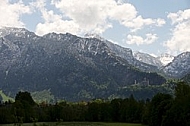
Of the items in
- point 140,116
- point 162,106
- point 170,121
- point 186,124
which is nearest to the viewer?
point 186,124

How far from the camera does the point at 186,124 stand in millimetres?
104375

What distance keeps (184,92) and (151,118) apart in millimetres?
17294

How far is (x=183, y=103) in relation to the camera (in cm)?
10681

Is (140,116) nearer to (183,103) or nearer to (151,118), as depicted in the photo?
(151,118)

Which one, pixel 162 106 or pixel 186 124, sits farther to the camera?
pixel 162 106

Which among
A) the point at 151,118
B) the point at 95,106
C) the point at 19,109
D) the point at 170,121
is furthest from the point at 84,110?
the point at 170,121

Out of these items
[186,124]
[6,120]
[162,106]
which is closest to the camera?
[186,124]

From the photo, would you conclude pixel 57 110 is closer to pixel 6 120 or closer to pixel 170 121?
pixel 6 120

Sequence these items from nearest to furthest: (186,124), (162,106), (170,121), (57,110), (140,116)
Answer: (186,124) → (170,121) → (162,106) → (140,116) → (57,110)

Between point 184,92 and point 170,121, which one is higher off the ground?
point 184,92

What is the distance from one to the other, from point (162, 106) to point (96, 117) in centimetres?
5311

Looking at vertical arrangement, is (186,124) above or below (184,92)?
below

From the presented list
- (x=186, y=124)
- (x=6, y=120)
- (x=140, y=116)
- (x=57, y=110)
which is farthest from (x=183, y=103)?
(x=57, y=110)

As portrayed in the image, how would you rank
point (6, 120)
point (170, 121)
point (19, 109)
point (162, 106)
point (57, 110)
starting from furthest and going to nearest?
point (57, 110) < point (19, 109) < point (6, 120) < point (162, 106) < point (170, 121)
